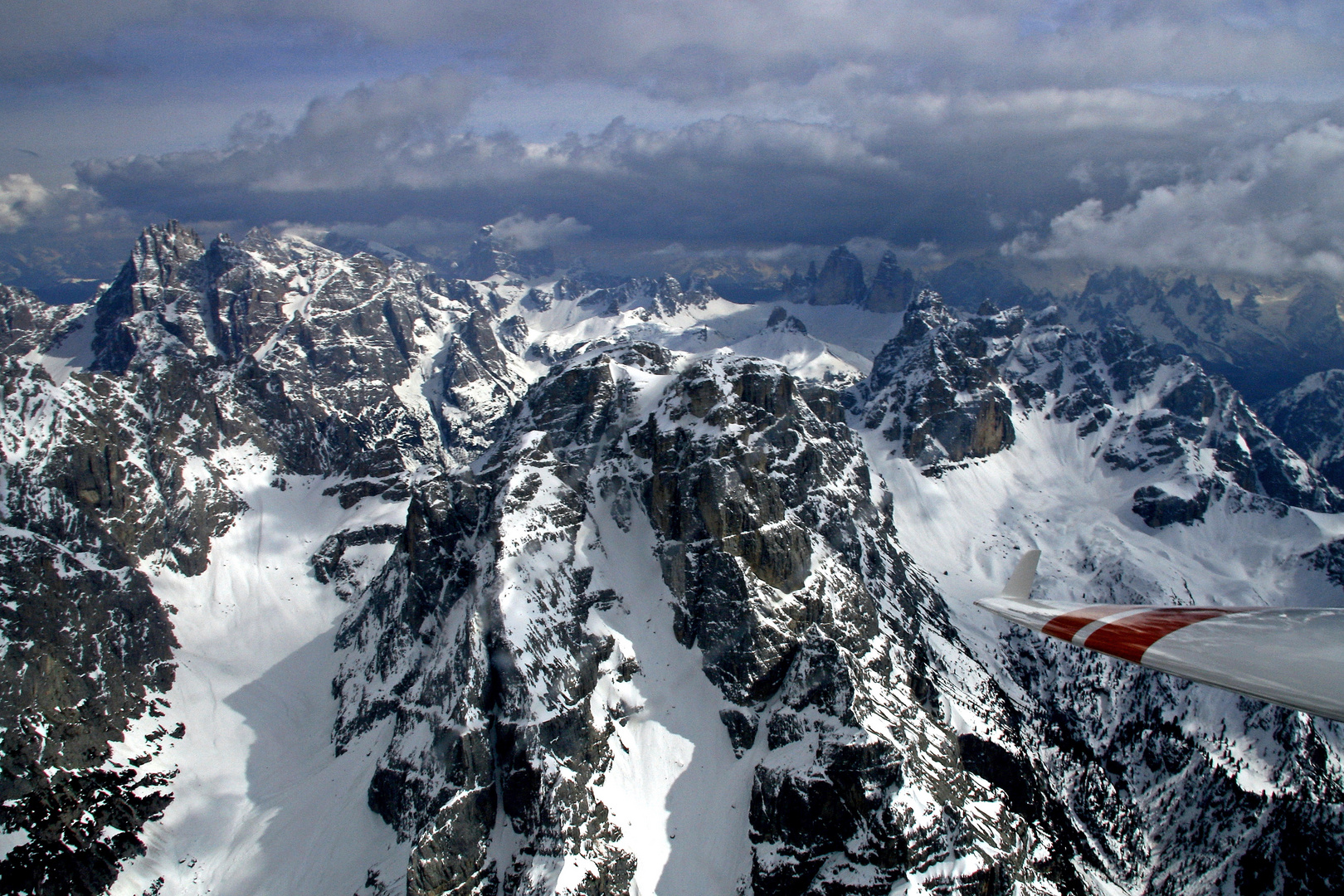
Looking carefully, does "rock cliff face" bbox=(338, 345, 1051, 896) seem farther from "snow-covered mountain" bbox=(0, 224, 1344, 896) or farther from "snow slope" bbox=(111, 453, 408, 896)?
"snow slope" bbox=(111, 453, 408, 896)

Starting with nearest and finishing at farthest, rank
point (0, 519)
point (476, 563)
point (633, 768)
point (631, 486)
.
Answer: point (633, 768)
point (476, 563)
point (631, 486)
point (0, 519)

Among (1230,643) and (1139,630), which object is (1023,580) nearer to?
(1139,630)

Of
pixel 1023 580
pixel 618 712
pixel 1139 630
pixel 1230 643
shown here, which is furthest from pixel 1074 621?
pixel 618 712

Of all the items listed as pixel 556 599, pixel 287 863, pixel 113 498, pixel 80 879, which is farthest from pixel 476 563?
pixel 113 498

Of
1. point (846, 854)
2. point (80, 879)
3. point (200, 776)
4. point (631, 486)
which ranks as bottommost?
point (200, 776)

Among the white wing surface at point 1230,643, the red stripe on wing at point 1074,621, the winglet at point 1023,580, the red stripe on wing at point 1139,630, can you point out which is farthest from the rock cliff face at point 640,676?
the white wing surface at point 1230,643

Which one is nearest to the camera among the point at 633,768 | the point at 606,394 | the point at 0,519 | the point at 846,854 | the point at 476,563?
the point at 846,854

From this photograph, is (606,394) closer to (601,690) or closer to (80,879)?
(601,690)
